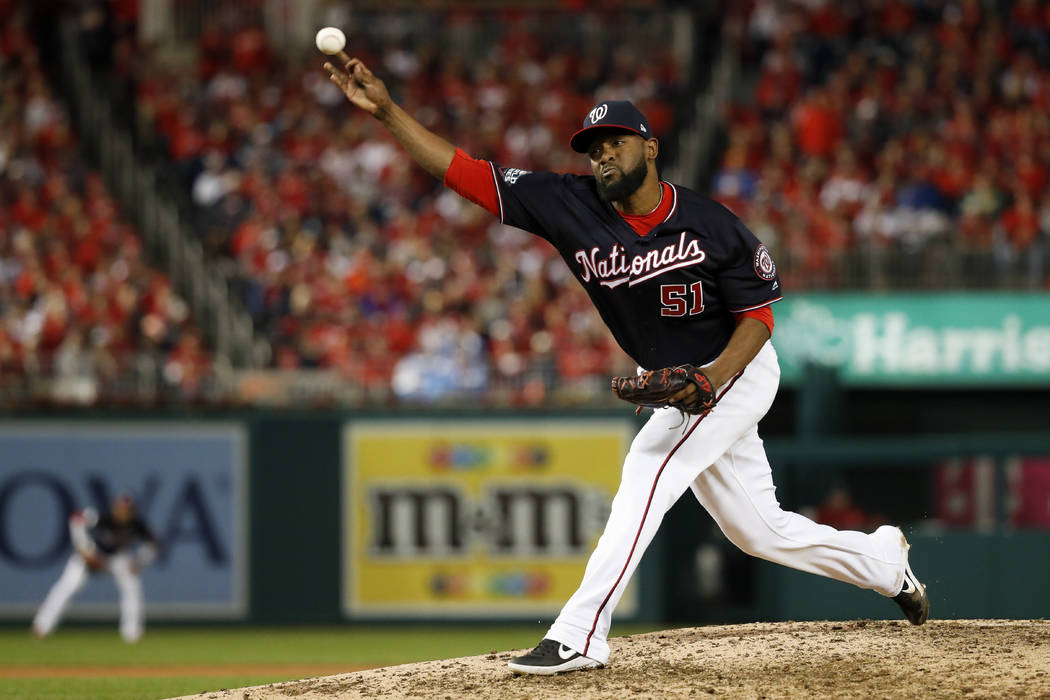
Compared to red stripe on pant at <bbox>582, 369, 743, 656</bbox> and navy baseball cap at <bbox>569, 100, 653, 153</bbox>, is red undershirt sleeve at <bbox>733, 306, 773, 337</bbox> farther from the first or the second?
navy baseball cap at <bbox>569, 100, 653, 153</bbox>

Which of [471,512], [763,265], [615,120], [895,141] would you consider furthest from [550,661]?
[895,141]

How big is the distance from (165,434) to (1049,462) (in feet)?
24.4

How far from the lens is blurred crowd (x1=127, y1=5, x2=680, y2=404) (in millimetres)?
13586

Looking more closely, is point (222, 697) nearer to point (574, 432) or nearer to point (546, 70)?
point (574, 432)

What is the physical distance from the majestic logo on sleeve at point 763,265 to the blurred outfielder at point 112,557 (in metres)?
8.60

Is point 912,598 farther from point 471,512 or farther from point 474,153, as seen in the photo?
point 474,153

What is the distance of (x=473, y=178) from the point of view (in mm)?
5496

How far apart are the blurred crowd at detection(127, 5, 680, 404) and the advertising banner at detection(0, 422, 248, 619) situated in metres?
1.20

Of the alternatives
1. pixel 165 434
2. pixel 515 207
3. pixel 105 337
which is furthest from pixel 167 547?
pixel 515 207

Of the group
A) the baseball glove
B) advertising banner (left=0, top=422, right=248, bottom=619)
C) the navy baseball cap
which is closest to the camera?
the baseball glove

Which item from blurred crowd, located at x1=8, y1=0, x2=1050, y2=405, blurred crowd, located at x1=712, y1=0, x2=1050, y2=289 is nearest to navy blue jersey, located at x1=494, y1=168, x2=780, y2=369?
blurred crowd, located at x1=8, y1=0, x2=1050, y2=405

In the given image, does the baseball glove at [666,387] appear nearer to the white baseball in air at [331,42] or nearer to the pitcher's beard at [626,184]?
the pitcher's beard at [626,184]

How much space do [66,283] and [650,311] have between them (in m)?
10.6

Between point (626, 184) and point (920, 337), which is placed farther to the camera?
point (920, 337)
